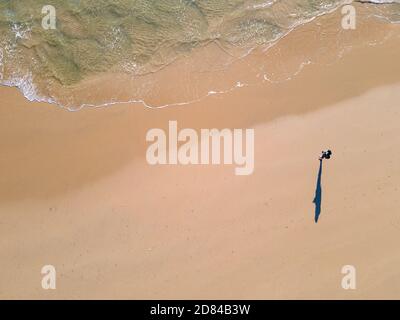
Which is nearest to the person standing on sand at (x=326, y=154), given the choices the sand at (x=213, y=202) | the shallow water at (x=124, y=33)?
the sand at (x=213, y=202)

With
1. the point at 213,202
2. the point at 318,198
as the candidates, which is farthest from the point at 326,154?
the point at 213,202

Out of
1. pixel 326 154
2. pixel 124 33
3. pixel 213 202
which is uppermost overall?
pixel 124 33

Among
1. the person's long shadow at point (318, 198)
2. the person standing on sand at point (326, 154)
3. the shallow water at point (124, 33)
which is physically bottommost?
Answer: the person's long shadow at point (318, 198)

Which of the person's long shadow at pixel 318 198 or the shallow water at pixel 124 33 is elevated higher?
the shallow water at pixel 124 33

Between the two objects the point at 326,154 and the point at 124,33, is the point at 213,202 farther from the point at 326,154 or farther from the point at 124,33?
the point at 124,33

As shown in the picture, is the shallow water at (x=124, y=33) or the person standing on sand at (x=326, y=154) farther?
the shallow water at (x=124, y=33)

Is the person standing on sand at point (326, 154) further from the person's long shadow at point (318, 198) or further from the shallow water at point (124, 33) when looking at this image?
the shallow water at point (124, 33)

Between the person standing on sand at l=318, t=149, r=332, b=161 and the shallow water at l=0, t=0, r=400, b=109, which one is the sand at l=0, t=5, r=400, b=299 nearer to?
the person standing on sand at l=318, t=149, r=332, b=161
